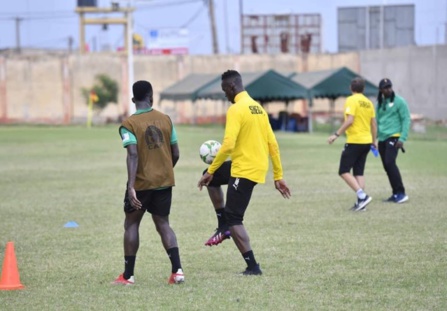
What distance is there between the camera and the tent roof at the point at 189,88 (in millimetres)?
50938

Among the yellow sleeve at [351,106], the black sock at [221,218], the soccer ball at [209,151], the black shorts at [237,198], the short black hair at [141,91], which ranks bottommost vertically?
the black sock at [221,218]

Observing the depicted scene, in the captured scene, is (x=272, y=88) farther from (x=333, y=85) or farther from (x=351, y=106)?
(x=351, y=106)

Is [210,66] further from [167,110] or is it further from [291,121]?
[291,121]

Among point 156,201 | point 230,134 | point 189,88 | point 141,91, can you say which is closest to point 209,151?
point 230,134

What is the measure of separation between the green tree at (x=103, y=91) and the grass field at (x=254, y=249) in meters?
42.7

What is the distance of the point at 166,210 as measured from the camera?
9.49 meters

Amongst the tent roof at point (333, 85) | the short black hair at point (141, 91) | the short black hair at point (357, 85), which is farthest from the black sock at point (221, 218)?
the tent roof at point (333, 85)

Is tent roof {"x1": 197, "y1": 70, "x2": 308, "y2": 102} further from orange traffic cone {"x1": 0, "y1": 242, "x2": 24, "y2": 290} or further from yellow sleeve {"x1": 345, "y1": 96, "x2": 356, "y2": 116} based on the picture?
orange traffic cone {"x1": 0, "y1": 242, "x2": 24, "y2": 290}

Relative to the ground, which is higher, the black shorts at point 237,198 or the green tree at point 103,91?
the black shorts at point 237,198

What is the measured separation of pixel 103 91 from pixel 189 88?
47.6ft

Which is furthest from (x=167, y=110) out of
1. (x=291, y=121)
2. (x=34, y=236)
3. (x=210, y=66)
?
(x=34, y=236)

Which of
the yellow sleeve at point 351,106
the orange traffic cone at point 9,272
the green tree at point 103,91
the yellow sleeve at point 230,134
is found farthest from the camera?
the green tree at point 103,91

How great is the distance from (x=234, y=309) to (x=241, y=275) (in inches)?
65.1

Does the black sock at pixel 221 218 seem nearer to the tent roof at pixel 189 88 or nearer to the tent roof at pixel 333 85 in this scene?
the tent roof at pixel 333 85
